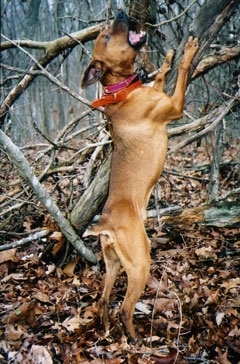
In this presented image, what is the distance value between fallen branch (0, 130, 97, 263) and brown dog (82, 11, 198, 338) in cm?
78

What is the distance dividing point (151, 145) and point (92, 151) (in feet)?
7.33

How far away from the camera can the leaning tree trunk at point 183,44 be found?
4012 millimetres

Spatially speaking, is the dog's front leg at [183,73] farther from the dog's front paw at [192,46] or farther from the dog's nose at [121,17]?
the dog's nose at [121,17]

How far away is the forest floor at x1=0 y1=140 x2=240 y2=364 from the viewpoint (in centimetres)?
372

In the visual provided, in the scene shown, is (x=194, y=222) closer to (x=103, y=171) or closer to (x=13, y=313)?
(x=103, y=171)

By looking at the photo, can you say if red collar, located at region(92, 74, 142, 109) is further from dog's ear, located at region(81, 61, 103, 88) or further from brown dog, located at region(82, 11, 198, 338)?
dog's ear, located at region(81, 61, 103, 88)

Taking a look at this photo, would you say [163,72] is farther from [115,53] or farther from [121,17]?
[121,17]

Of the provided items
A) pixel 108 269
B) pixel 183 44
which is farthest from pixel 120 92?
pixel 108 269

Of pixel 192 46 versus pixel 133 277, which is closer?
pixel 133 277

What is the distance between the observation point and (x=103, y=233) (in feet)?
13.5

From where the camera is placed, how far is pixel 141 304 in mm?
4547

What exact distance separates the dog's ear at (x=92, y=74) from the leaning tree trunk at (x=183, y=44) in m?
0.77

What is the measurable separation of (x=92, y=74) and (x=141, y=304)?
2.46m

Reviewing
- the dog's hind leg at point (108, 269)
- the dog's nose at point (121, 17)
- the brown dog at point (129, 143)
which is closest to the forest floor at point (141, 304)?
the dog's hind leg at point (108, 269)
